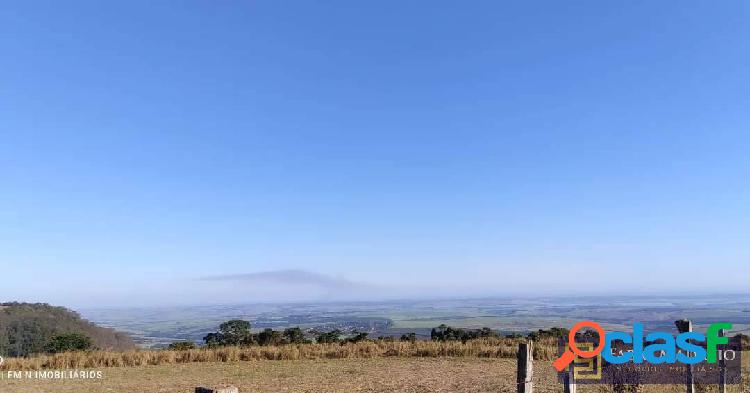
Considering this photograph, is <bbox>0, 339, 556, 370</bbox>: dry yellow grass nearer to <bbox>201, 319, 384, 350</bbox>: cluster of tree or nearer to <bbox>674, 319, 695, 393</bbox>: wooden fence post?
<bbox>201, 319, 384, 350</bbox>: cluster of tree

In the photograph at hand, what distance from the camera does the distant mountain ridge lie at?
3575 cm

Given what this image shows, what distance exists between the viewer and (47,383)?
15.7m

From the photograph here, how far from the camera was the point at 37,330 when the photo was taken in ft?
133

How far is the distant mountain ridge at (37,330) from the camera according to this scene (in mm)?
35750

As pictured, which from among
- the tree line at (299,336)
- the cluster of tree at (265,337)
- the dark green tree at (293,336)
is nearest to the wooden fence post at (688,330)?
the tree line at (299,336)

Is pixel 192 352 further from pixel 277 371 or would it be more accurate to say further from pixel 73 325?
pixel 73 325

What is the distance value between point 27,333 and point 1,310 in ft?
55.3

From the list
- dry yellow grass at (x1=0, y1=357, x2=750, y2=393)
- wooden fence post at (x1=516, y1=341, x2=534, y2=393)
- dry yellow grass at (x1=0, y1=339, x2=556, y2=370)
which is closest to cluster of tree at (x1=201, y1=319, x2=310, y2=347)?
dry yellow grass at (x1=0, y1=339, x2=556, y2=370)

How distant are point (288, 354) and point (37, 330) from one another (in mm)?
29254

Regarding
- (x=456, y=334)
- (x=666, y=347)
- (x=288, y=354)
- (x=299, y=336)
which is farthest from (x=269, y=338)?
(x=666, y=347)

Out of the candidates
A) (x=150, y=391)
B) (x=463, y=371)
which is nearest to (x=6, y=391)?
(x=150, y=391)

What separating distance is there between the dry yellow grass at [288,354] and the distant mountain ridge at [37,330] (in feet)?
40.0

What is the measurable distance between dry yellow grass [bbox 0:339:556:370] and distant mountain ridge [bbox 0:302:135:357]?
12.2 metres

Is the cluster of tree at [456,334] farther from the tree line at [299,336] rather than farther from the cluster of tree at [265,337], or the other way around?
the cluster of tree at [265,337]
